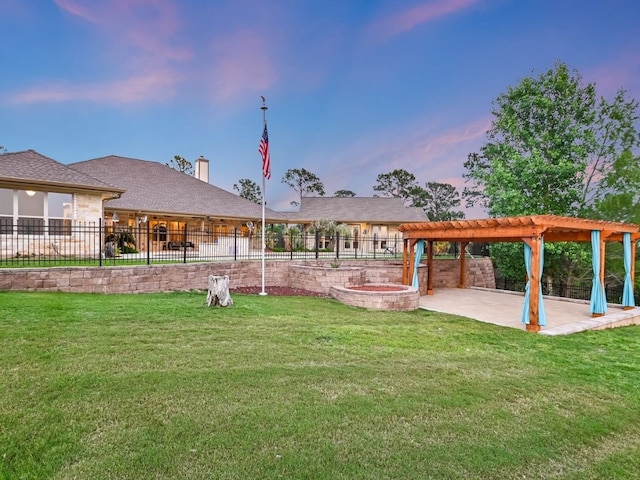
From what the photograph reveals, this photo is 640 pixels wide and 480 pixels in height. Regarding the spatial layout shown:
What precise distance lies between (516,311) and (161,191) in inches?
788

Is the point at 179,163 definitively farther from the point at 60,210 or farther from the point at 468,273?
the point at 468,273

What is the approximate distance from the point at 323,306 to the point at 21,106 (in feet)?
69.4

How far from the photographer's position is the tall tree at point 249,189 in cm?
4752

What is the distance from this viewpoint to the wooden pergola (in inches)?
311

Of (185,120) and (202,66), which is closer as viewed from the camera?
(202,66)

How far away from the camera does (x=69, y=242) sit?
13.6m

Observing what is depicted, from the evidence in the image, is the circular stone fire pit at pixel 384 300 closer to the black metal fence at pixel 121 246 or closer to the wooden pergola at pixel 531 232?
the wooden pergola at pixel 531 232

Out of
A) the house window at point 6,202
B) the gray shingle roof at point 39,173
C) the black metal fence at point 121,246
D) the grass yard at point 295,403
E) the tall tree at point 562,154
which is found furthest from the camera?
the tall tree at point 562,154

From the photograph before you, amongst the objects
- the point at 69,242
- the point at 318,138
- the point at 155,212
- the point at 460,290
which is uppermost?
the point at 318,138

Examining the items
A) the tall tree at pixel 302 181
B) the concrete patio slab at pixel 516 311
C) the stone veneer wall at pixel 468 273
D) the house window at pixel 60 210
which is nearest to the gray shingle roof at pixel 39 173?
the house window at pixel 60 210

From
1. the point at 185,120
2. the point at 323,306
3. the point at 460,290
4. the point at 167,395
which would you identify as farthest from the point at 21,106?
the point at 460,290

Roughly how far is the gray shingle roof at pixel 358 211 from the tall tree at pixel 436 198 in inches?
717

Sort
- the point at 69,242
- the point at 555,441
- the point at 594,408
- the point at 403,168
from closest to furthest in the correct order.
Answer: the point at 555,441 → the point at 594,408 → the point at 69,242 → the point at 403,168

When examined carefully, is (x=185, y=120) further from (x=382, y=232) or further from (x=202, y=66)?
(x=382, y=232)
